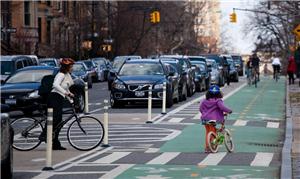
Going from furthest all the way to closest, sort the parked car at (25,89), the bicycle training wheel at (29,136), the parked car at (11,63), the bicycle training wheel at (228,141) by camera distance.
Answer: the parked car at (11,63)
the parked car at (25,89)
the bicycle training wheel at (29,136)
the bicycle training wheel at (228,141)

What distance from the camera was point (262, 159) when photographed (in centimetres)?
1399

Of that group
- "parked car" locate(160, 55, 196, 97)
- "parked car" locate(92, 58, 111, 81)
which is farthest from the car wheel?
"parked car" locate(92, 58, 111, 81)

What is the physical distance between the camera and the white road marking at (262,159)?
13.3 meters

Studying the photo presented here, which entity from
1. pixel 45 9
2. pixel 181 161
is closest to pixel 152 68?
pixel 181 161

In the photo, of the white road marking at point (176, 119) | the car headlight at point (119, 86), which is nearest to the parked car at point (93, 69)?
the car headlight at point (119, 86)

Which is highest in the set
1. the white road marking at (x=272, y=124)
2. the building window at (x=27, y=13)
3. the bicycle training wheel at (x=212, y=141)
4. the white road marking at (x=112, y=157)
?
the building window at (x=27, y=13)

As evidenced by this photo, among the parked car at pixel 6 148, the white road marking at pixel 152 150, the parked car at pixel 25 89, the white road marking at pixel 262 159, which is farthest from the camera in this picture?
the parked car at pixel 25 89

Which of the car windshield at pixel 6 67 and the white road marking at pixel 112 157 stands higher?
the car windshield at pixel 6 67

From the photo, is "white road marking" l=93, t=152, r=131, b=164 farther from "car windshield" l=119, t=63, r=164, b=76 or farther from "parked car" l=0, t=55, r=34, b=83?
"parked car" l=0, t=55, r=34, b=83

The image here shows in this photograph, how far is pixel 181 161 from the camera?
13.6 metres

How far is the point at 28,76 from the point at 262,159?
12281mm

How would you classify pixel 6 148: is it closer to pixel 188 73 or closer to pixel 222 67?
pixel 188 73

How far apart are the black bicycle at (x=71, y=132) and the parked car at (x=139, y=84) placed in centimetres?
1099

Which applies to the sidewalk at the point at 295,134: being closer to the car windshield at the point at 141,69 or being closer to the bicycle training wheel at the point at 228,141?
the bicycle training wheel at the point at 228,141
